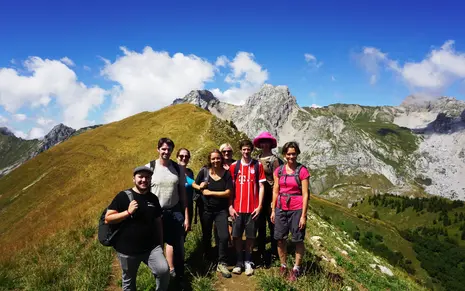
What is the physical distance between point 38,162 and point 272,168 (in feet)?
129

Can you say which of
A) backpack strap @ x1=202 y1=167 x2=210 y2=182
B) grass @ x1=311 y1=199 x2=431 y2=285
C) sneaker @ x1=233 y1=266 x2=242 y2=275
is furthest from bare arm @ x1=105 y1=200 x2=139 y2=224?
grass @ x1=311 y1=199 x2=431 y2=285

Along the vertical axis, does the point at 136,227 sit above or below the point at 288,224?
above

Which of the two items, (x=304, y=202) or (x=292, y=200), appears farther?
(x=292, y=200)

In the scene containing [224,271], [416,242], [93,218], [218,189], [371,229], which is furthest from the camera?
[416,242]

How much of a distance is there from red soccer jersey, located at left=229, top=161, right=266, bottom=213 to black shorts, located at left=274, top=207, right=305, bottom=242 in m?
0.78

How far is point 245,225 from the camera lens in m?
8.63

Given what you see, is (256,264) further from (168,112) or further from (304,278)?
(168,112)

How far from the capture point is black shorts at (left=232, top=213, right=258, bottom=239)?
8.55 m

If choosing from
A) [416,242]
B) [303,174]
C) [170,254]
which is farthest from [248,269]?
[416,242]

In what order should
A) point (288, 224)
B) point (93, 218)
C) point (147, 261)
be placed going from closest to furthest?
1. point (147, 261)
2. point (288, 224)
3. point (93, 218)

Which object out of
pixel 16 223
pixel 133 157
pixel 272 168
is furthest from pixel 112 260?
pixel 133 157

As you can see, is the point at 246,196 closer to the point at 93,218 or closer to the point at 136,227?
the point at 136,227

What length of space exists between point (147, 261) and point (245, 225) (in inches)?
125

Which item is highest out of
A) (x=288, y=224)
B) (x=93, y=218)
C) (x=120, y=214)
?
(x=120, y=214)
